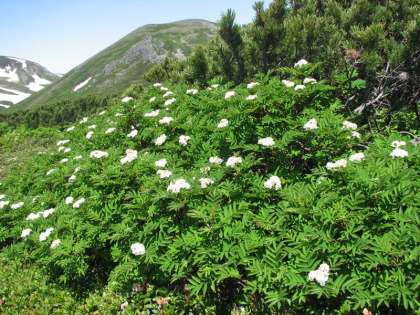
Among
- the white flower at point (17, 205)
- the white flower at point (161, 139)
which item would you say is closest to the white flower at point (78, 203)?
the white flower at point (161, 139)

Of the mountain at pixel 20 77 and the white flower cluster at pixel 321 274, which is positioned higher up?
the mountain at pixel 20 77

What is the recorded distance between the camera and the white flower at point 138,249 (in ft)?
8.32

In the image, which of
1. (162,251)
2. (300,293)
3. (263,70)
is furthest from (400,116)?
(162,251)

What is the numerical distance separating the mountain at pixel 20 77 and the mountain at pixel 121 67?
102 feet

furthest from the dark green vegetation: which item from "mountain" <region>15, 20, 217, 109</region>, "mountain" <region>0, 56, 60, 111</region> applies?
"mountain" <region>0, 56, 60, 111</region>

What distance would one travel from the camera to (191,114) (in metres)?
4.65

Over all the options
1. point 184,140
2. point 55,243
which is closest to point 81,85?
Answer: point 55,243

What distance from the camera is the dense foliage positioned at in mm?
1918

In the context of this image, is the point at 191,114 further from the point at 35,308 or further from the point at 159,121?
the point at 35,308

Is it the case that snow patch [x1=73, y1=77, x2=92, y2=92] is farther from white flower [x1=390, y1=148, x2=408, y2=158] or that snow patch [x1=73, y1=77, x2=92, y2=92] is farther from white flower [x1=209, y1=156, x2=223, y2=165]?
white flower [x1=390, y1=148, x2=408, y2=158]

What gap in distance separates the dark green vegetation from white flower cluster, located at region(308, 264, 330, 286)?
0.05 feet

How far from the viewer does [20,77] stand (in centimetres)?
12138

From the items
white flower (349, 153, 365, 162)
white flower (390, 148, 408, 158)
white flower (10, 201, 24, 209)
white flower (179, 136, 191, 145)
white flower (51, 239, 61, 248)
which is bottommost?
white flower (51, 239, 61, 248)

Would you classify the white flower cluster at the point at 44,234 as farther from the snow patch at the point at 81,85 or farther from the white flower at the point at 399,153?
the snow patch at the point at 81,85
